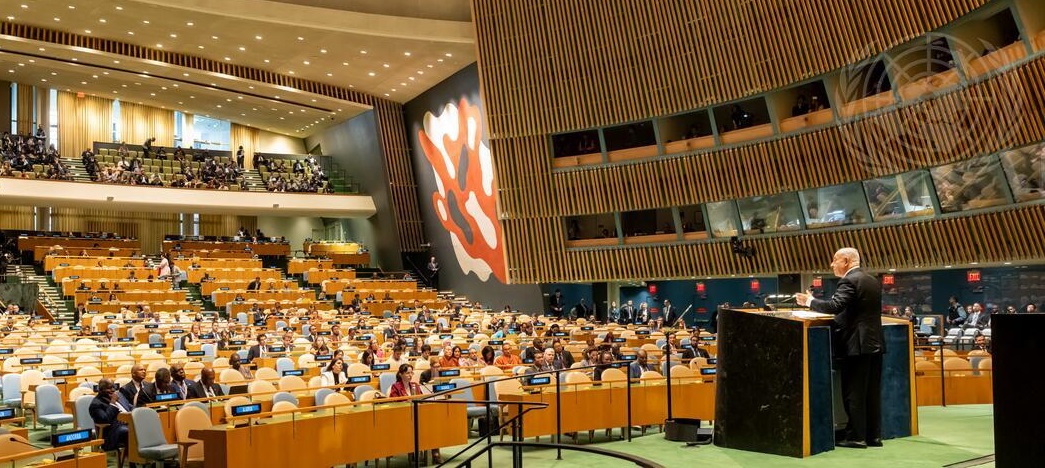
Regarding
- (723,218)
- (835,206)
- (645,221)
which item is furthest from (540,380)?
(645,221)

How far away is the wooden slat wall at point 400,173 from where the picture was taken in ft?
106

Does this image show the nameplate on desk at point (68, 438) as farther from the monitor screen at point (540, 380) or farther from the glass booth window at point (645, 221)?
the glass booth window at point (645, 221)

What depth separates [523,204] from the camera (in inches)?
955

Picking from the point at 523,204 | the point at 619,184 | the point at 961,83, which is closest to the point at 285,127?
the point at 523,204

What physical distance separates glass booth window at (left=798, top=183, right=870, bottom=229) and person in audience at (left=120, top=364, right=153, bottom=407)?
14.1 m

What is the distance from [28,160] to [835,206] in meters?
23.9

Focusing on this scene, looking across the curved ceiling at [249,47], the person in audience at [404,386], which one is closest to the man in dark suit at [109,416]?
the person in audience at [404,386]

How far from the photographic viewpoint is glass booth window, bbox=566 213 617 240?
955 inches

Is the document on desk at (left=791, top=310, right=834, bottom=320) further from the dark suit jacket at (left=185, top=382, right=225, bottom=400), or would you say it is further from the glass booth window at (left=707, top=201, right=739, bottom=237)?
the glass booth window at (left=707, top=201, right=739, bottom=237)

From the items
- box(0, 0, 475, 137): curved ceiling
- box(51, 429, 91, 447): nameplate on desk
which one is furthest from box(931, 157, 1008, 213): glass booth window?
box(51, 429, 91, 447): nameplate on desk

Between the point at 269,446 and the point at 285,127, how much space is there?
32345 mm

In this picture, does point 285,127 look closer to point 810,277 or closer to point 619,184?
point 619,184

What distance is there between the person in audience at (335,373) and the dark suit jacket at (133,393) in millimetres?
2148

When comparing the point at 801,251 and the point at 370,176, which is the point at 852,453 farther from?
the point at 370,176
